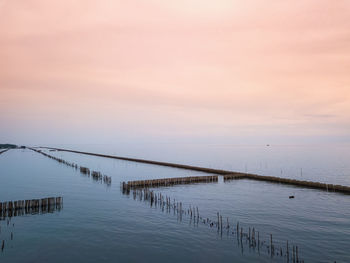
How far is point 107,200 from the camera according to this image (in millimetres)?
42344

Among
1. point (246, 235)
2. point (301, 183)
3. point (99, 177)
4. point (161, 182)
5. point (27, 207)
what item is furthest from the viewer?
point (99, 177)

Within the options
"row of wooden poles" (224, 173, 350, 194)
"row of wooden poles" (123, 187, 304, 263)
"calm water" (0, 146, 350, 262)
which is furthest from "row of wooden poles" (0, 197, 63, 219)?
"row of wooden poles" (224, 173, 350, 194)

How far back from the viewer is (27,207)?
34.2 m

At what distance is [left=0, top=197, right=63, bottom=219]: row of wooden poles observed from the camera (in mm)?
32359

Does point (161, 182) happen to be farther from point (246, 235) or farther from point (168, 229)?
point (246, 235)

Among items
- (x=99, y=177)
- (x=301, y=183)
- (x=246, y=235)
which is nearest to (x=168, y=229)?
(x=246, y=235)

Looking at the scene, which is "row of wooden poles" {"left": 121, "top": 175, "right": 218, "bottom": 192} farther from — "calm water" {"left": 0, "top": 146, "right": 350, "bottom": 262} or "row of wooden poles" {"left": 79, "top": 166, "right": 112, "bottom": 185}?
"row of wooden poles" {"left": 79, "top": 166, "right": 112, "bottom": 185}

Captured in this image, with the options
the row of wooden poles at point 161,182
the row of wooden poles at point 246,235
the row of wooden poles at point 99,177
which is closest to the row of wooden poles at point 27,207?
the row of wooden poles at point 246,235

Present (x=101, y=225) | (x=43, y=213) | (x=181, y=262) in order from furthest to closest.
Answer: (x=43, y=213)
(x=101, y=225)
(x=181, y=262)

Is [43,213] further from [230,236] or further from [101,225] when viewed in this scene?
[230,236]

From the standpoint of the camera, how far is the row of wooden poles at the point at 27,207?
32.4m

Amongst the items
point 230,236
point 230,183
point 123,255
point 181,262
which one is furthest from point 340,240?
point 230,183

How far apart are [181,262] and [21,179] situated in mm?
57922

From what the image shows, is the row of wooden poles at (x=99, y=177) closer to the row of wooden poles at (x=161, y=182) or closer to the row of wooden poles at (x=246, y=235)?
the row of wooden poles at (x=161, y=182)
